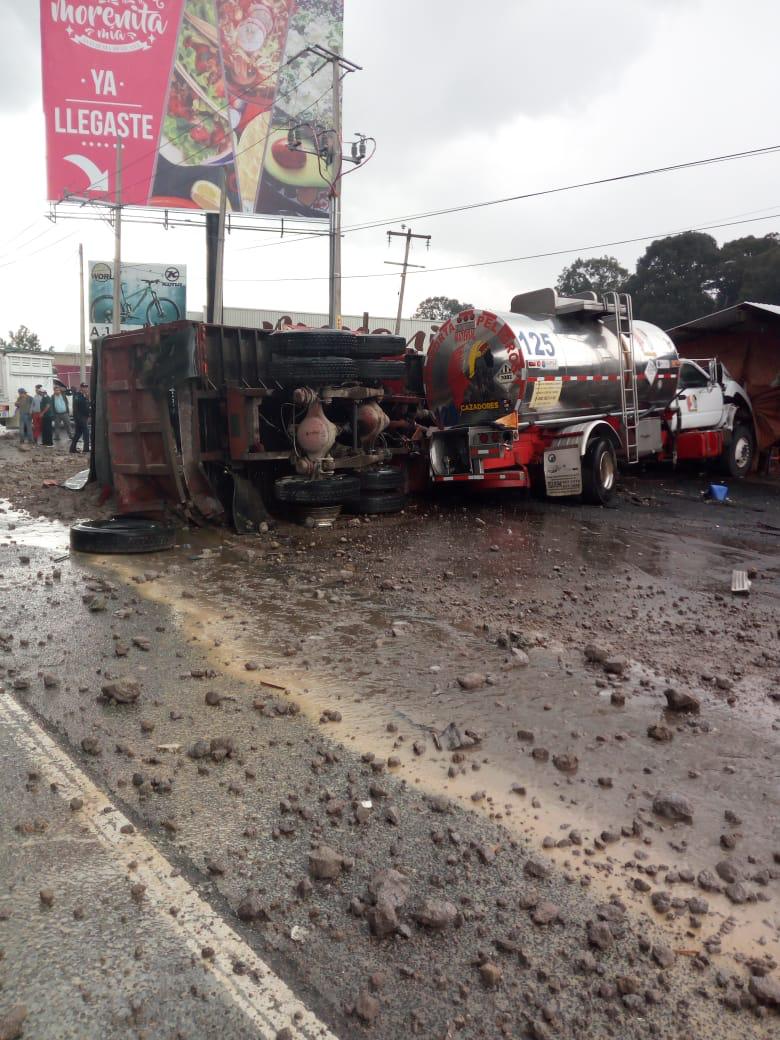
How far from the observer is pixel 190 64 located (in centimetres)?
3284

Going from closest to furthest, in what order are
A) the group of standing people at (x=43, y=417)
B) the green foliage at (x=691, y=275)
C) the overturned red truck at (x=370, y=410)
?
the overturned red truck at (x=370, y=410) → the group of standing people at (x=43, y=417) → the green foliage at (x=691, y=275)

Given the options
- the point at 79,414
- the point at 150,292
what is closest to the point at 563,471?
the point at 79,414

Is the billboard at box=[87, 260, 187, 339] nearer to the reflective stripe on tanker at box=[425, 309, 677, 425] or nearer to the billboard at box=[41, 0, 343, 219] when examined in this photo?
the billboard at box=[41, 0, 343, 219]

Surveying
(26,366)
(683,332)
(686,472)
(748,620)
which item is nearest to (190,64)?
(26,366)

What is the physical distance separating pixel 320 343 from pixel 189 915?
7.47m

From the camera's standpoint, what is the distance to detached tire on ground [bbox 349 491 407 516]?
33.2 ft

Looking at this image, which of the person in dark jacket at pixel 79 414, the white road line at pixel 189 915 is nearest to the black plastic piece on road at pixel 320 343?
the white road line at pixel 189 915

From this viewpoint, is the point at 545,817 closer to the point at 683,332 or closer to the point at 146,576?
the point at 146,576

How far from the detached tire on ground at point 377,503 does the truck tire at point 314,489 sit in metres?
0.48

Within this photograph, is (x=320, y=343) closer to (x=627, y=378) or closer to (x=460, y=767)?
(x=627, y=378)

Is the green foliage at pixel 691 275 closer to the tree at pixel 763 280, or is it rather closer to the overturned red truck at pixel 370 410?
the tree at pixel 763 280

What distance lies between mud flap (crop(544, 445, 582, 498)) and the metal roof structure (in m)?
6.32

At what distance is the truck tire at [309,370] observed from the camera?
9.25m

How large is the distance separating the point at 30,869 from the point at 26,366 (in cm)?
3201
